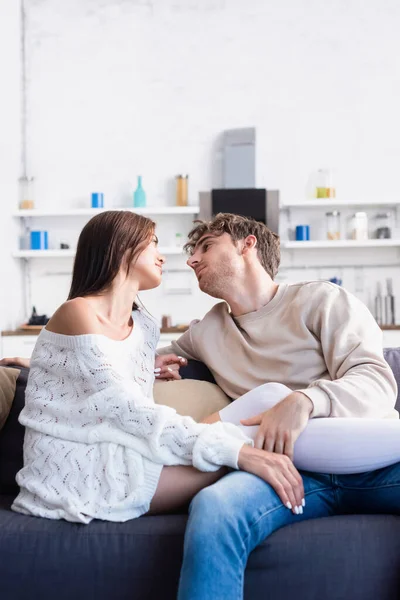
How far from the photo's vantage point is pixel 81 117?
573cm

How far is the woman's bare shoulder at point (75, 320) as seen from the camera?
1834mm

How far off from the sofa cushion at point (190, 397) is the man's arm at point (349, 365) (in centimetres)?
34

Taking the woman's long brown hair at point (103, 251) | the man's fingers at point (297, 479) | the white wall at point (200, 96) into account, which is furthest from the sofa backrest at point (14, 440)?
the white wall at point (200, 96)

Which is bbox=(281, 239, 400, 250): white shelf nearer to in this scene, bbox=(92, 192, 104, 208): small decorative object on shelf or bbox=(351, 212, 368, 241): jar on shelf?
bbox=(351, 212, 368, 241): jar on shelf

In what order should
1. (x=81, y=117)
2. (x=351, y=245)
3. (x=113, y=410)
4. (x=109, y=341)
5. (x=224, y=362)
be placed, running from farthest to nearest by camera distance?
(x=81, y=117) → (x=351, y=245) → (x=224, y=362) → (x=109, y=341) → (x=113, y=410)

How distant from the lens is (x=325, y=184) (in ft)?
18.1

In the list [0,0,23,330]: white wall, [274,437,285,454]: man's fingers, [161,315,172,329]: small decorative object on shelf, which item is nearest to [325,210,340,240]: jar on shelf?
[161,315,172,329]: small decorative object on shelf

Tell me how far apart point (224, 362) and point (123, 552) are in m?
0.80

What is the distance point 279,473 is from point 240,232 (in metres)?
1.01

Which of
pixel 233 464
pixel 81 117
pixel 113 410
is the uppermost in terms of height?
pixel 81 117

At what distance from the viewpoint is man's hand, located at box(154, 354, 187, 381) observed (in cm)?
231

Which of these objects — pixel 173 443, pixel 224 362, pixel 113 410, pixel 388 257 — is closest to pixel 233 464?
pixel 173 443

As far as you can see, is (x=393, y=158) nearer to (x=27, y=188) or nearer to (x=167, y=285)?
(x=167, y=285)

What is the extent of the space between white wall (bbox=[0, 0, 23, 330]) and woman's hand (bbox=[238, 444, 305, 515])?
12.3ft
